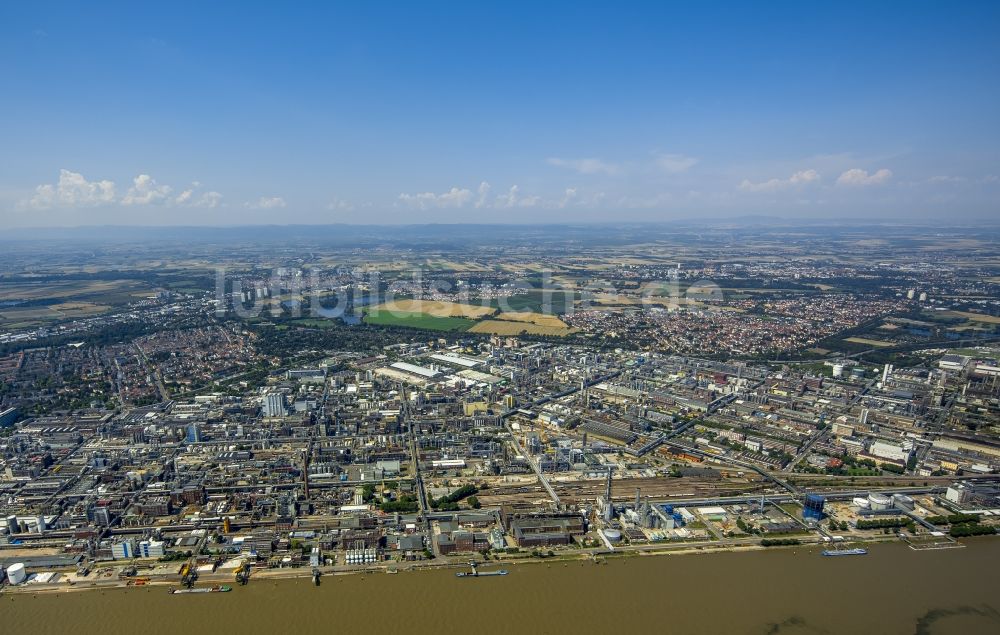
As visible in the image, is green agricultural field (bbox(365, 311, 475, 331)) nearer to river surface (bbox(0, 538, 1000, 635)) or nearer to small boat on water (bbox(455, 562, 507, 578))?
small boat on water (bbox(455, 562, 507, 578))

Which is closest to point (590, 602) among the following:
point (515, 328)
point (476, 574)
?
point (476, 574)

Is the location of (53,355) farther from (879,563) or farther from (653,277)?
(653,277)

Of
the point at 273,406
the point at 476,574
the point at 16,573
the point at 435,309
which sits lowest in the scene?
the point at 476,574

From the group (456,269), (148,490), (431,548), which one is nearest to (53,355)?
(148,490)

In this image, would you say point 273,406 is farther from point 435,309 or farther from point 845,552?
point 435,309

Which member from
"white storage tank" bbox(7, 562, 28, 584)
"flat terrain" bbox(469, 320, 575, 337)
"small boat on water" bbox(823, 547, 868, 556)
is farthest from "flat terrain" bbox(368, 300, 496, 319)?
"white storage tank" bbox(7, 562, 28, 584)

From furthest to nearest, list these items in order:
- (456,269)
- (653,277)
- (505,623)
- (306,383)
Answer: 1. (456,269)
2. (653,277)
3. (306,383)
4. (505,623)
